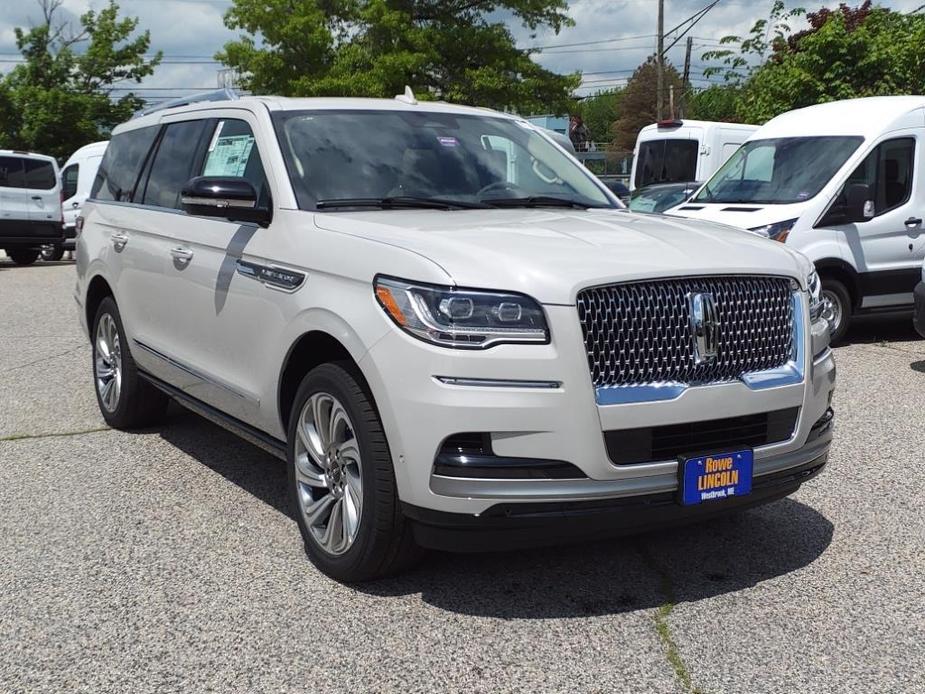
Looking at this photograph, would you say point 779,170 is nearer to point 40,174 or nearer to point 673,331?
point 673,331

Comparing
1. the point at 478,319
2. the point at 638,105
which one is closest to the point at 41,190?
the point at 478,319

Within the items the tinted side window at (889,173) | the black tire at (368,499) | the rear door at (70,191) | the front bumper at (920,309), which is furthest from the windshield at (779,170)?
the rear door at (70,191)

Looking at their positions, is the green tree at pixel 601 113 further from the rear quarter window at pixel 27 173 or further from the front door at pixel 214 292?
the front door at pixel 214 292

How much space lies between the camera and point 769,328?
4.07m

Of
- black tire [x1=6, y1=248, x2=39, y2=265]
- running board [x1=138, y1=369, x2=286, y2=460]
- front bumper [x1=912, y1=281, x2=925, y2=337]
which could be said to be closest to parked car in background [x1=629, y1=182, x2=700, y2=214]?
front bumper [x1=912, y1=281, x2=925, y2=337]

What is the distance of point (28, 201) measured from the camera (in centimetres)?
2139

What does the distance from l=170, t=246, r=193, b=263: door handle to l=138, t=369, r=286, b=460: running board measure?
682 mm

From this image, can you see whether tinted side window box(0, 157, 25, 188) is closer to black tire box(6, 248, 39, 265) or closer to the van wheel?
black tire box(6, 248, 39, 265)

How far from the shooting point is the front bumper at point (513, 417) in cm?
357

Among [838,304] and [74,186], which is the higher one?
[74,186]

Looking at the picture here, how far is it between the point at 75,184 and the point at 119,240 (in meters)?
18.6

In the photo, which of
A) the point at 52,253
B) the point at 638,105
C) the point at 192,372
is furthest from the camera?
the point at 638,105

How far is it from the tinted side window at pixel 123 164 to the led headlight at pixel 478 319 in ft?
11.0

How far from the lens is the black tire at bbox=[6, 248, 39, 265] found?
22.8m
